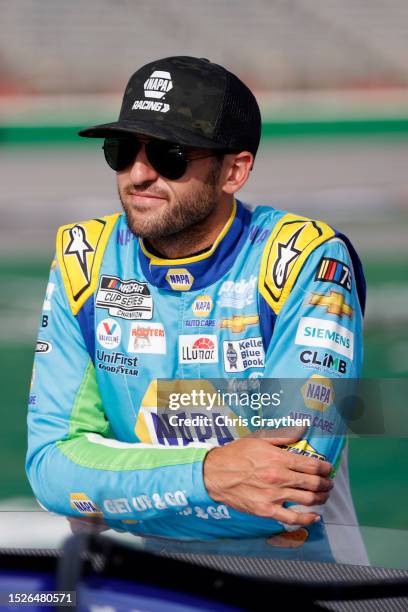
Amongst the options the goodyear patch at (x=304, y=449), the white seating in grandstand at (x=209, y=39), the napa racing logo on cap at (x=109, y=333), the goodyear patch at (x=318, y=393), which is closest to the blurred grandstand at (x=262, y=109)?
the white seating in grandstand at (x=209, y=39)

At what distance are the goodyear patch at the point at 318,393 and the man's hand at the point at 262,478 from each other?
0.13m

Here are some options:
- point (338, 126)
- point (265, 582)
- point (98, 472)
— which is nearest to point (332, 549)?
point (265, 582)

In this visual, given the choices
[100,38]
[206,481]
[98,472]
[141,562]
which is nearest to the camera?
[141,562]

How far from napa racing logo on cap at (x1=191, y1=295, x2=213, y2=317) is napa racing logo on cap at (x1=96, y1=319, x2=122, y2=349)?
0.19 metres

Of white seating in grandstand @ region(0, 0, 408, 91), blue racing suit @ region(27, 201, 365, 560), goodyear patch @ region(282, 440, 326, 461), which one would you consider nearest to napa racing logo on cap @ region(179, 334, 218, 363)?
blue racing suit @ region(27, 201, 365, 560)

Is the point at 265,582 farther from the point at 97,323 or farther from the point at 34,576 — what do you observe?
the point at 97,323

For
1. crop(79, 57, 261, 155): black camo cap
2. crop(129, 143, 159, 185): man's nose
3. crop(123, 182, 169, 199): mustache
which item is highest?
crop(79, 57, 261, 155): black camo cap

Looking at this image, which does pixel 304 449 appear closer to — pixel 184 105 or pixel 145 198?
pixel 145 198

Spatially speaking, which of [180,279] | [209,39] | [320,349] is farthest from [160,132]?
[209,39]

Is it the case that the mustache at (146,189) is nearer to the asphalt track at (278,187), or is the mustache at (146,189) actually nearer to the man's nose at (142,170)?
the man's nose at (142,170)

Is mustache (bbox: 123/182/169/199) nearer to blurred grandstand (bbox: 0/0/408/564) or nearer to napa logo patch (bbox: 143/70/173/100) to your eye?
napa logo patch (bbox: 143/70/173/100)

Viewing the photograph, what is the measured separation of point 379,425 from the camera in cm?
193

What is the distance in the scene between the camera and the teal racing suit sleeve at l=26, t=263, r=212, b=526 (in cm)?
213

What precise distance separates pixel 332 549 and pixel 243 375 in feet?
2.91
